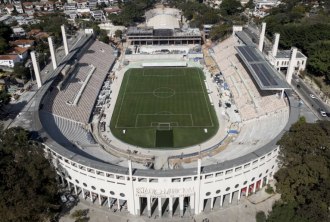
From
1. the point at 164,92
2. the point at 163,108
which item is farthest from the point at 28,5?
the point at 163,108

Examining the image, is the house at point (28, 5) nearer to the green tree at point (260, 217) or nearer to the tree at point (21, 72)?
the tree at point (21, 72)

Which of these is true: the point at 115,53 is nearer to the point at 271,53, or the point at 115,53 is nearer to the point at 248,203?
the point at 271,53

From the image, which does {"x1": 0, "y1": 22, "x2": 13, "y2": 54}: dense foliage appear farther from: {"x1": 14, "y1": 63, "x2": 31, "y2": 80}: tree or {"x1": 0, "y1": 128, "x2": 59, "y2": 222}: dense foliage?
{"x1": 0, "y1": 128, "x2": 59, "y2": 222}: dense foliage

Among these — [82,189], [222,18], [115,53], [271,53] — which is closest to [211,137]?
[82,189]

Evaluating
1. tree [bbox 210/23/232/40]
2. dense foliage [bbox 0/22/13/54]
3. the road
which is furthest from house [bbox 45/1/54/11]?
the road

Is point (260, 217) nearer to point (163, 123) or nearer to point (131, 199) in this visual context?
point (131, 199)

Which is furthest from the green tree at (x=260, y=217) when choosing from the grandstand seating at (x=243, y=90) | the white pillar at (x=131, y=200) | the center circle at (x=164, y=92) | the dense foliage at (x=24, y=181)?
the center circle at (x=164, y=92)
